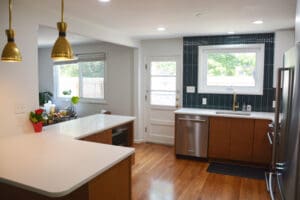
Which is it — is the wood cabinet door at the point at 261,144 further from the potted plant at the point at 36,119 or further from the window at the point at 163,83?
the potted plant at the point at 36,119

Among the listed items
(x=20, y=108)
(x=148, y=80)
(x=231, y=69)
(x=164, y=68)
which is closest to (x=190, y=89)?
(x=164, y=68)

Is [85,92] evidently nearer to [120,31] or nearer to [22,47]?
[120,31]

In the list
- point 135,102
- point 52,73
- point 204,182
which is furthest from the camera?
point 52,73

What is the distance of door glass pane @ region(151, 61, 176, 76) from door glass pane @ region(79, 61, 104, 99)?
56.4 inches

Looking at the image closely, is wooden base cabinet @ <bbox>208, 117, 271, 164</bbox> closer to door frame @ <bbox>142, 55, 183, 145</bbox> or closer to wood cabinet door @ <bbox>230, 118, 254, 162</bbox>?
wood cabinet door @ <bbox>230, 118, 254, 162</bbox>

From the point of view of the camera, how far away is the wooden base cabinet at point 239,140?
3863 millimetres

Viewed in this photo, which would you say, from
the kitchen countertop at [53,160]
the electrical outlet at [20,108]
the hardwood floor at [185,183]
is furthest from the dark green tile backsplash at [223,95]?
the electrical outlet at [20,108]

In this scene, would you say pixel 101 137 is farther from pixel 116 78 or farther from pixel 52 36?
pixel 52 36

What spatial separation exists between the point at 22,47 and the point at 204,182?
302 centimetres

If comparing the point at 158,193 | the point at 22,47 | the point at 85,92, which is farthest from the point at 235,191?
the point at 85,92

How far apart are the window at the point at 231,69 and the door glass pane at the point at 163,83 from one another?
630 millimetres

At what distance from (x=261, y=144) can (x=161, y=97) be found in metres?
2.31

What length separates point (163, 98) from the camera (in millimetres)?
A: 5301

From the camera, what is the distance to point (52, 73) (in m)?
6.81
